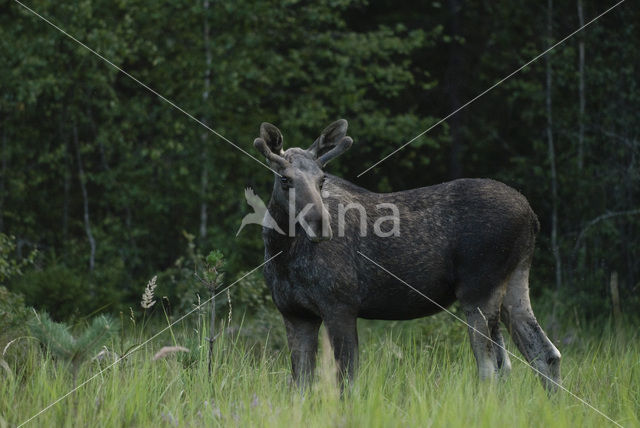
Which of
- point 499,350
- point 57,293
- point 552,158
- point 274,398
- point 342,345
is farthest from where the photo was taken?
point 552,158

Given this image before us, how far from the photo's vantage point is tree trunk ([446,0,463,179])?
639 inches

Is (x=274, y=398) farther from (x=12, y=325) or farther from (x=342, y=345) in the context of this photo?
(x=12, y=325)

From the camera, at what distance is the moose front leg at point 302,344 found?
595 centimetres

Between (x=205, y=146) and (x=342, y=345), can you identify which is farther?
(x=205, y=146)

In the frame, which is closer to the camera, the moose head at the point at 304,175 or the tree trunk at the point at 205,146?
the moose head at the point at 304,175

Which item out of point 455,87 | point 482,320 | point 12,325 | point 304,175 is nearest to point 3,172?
point 12,325

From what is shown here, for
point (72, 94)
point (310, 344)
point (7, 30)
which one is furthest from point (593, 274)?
point (7, 30)

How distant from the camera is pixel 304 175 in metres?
5.63

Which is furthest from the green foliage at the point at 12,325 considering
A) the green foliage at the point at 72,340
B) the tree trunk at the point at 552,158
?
the tree trunk at the point at 552,158

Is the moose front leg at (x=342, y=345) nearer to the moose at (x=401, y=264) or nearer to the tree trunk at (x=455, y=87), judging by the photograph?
the moose at (x=401, y=264)

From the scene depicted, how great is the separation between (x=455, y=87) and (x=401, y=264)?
1109 cm

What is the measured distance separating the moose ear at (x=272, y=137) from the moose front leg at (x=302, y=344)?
4.10 feet

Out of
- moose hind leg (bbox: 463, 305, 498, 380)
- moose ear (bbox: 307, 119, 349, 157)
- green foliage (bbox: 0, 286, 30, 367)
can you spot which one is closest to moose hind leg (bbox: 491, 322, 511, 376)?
moose hind leg (bbox: 463, 305, 498, 380)

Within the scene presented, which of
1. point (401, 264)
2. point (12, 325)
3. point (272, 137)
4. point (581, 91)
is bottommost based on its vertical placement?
point (12, 325)
